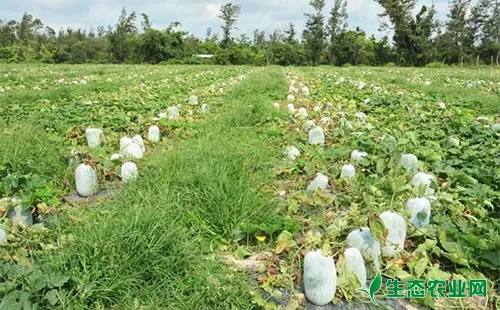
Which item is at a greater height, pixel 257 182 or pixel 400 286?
pixel 257 182

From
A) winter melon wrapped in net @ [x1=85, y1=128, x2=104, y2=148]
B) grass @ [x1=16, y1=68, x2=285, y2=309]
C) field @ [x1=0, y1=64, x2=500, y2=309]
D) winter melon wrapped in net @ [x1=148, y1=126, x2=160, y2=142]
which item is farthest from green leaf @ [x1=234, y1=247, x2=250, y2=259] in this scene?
winter melon wrapped in net @ [x1=148, y1=126, x2=160, y2=142]

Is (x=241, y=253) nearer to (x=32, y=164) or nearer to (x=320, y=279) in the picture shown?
(x=320, y=279)

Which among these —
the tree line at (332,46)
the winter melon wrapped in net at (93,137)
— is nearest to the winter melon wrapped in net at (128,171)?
the winter melon wrapped in net at (93,137)

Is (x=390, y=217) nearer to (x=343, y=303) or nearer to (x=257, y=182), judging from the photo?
(x=343, y=303)

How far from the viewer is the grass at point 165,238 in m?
1.84

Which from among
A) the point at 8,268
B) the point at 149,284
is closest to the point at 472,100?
the point at 149,284

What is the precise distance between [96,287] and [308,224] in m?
1.29

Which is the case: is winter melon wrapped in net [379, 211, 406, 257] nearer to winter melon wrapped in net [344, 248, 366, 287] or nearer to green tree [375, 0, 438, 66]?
winter melon wrapped in net [344, 248, 366, 287]

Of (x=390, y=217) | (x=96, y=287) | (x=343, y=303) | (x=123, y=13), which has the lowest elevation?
(x=343, y=303)

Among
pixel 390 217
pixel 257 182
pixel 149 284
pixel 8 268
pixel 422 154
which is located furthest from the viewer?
pixel 422 154

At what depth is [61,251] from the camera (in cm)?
197

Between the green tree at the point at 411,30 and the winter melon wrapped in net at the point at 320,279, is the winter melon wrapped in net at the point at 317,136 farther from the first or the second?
the green tree at the point at 411,30
